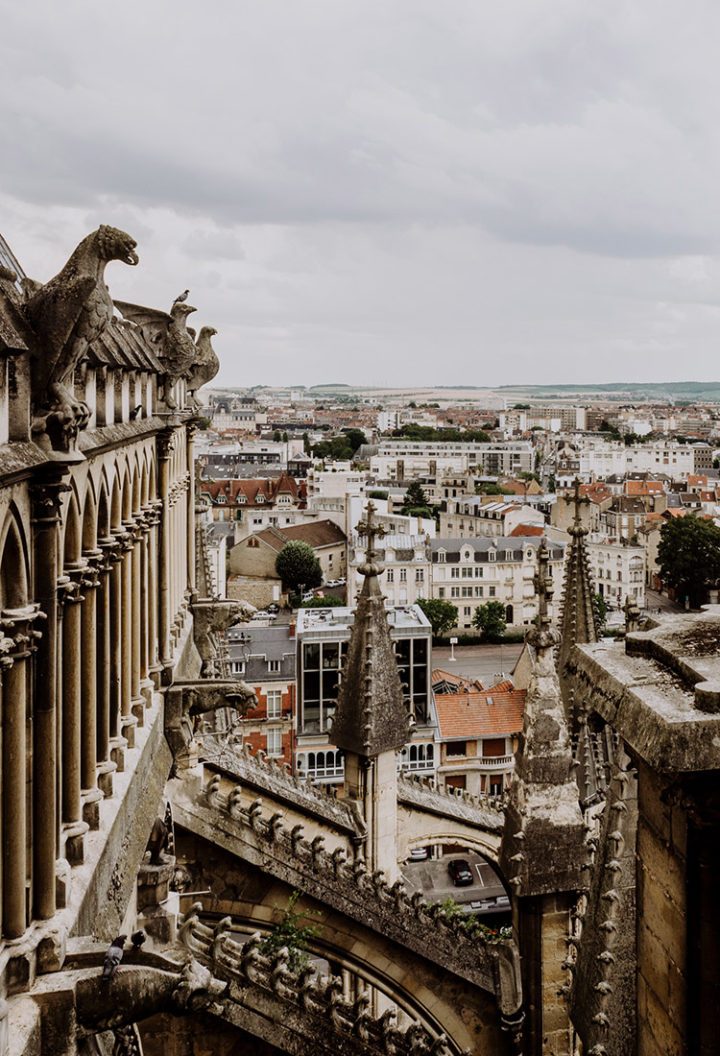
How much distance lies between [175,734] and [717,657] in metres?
7.92

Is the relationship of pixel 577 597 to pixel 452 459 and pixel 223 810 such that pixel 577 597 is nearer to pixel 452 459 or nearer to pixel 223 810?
pixel 223 810

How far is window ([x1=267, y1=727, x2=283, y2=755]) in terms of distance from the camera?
45.0 metres

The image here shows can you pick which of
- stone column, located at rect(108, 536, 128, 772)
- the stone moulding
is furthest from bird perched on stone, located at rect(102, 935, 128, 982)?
the stone moulding

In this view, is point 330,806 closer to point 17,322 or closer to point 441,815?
point 441,815

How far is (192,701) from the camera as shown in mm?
10789

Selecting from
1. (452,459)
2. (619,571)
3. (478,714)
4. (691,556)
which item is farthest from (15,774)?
(452,459)

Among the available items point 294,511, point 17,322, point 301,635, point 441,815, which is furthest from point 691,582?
point 17,322

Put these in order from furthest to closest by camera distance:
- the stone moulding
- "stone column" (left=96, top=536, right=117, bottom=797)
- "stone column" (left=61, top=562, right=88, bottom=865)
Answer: the stone moulding
"stone column" (left=96, top=536, right=117, bottom=797)
"stone column" (left=61, top=562, right=88, bottom=865)

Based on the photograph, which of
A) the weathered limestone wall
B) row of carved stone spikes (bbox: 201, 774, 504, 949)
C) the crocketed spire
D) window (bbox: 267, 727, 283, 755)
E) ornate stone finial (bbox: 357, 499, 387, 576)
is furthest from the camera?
window (bbox: 267, 727, 283, 755)

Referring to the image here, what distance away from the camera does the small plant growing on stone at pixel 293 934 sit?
992 cm

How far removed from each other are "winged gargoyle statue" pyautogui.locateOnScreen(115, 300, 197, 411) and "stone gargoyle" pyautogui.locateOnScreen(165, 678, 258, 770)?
3.06m

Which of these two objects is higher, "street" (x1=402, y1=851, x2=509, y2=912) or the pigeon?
the pigeon

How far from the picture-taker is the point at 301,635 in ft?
135

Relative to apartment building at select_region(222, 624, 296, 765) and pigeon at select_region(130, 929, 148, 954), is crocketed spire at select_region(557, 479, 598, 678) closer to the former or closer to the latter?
pigeon at select_region(130, 929, 148, 954)
